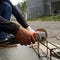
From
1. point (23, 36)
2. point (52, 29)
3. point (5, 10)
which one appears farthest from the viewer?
point (52, 29)

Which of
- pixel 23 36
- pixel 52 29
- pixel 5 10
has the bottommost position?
pixel 52 29

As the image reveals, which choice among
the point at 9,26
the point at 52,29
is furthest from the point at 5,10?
the point at 52,29

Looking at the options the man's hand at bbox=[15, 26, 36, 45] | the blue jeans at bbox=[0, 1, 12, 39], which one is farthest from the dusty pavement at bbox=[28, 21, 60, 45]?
the man's hand at bbox=[15, 26, 36, 45]

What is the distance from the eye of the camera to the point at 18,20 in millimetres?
3947

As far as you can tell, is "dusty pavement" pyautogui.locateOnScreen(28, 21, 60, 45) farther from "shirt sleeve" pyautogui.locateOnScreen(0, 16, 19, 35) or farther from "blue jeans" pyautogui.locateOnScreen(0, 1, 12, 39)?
"shirt sleeve" pyautogui.locateOnScreen(0, 16, 19, 35)

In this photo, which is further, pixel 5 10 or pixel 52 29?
pixel 52 29

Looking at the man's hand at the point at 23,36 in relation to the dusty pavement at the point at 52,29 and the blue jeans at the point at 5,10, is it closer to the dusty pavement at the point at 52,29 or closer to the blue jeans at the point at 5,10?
the blue jeans at the point at 5,10

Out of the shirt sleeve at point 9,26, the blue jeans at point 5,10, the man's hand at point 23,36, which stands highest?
the blue jeans at point 5,10

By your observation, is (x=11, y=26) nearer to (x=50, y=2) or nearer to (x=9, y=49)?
(x=9, y=49)

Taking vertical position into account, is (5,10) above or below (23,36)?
above

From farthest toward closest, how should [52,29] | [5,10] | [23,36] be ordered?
[52,29] < [5,10] < [23,36]

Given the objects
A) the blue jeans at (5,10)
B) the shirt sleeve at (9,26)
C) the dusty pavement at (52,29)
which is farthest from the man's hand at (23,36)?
the dusty pavement at (52,29)

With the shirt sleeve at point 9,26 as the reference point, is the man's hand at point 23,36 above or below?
below

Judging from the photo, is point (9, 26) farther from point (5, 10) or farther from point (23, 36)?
point (5, 10)
